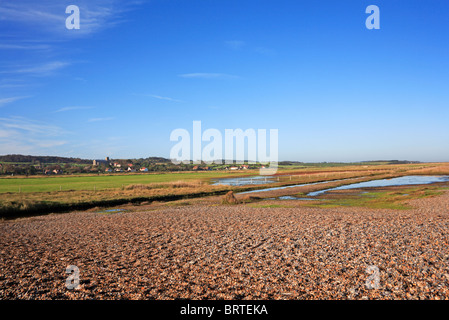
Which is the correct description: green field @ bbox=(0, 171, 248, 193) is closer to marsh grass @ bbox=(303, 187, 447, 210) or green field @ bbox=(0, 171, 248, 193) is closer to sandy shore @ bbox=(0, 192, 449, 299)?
sandy shore @ bbox=(0, 192, 449, 299)

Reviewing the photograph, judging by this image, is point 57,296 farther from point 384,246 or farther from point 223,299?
point 384,246

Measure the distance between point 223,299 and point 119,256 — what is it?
261 inches

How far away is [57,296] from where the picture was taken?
8906 millimetres

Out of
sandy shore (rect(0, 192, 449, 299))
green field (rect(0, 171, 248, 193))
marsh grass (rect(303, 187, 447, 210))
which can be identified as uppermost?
sandy shore (rect(0, 192, 449, 299))

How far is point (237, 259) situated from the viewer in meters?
12.0

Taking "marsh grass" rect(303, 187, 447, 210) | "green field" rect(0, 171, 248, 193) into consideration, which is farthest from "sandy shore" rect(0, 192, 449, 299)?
"green field" rect(0, 171, 248, 193)

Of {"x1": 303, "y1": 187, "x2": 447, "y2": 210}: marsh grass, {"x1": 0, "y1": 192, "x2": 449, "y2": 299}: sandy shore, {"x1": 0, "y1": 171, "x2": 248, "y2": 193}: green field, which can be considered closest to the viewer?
{"x1": 0, "y1": 192, "x2": 449, "y2": 299}: sandy shore

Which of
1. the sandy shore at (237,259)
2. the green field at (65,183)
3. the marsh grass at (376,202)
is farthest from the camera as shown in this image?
the green field at (65,183)

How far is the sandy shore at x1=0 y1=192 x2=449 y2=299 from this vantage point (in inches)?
351

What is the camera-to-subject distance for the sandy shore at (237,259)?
891cm

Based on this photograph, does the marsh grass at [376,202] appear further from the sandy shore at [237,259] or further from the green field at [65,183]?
the green field at [65,183]

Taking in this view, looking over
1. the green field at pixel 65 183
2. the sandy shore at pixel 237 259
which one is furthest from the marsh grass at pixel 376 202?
the green field at pixel 65 183

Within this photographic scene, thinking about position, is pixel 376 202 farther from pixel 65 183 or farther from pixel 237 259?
pixel 65 183

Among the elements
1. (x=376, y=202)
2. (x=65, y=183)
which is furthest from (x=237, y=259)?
(x=65, y=183)
